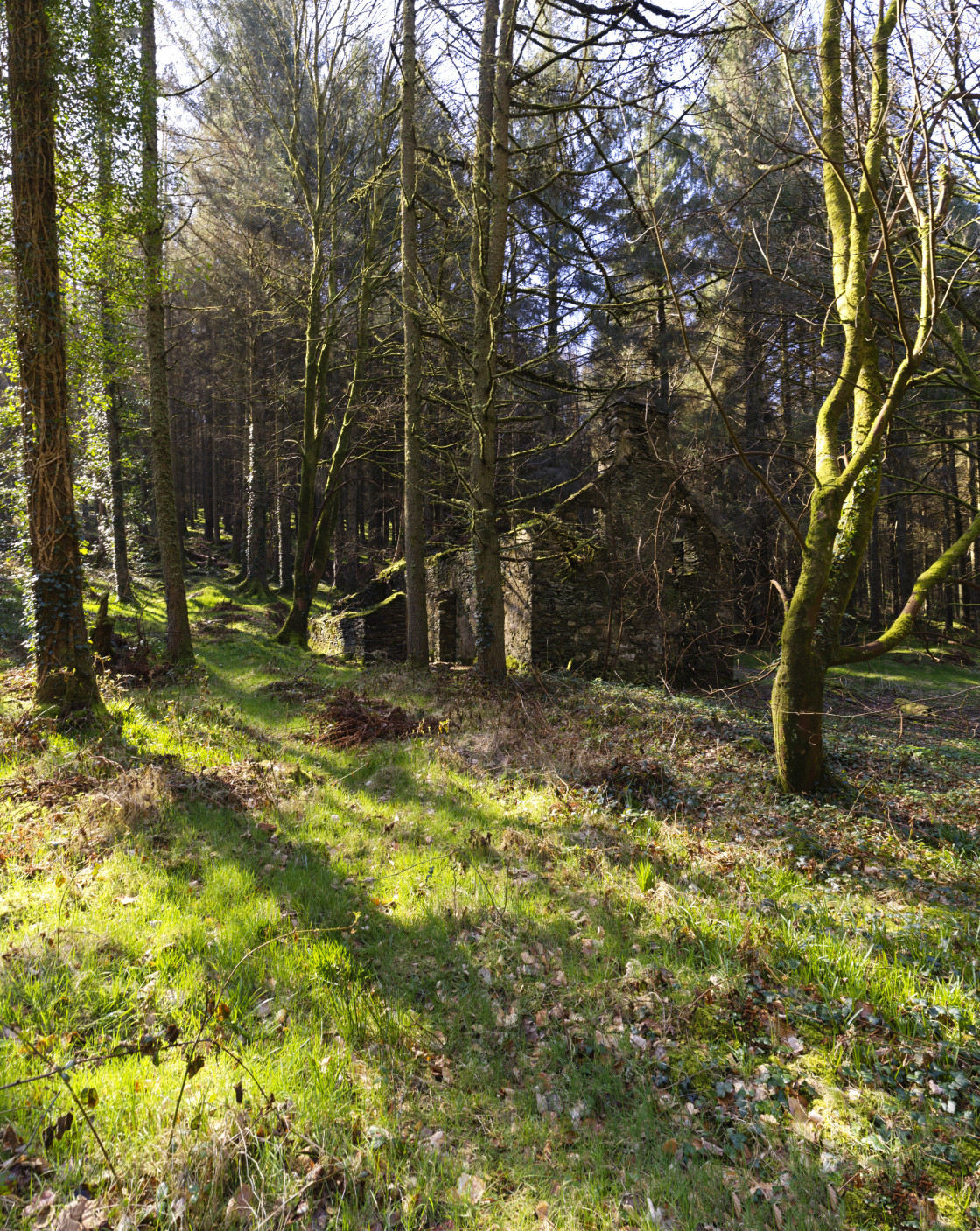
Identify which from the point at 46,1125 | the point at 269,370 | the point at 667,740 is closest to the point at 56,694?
the point at 46,1125

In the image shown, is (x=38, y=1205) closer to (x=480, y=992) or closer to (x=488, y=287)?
(x=480, y=992)

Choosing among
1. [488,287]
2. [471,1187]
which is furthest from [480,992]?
[488,287]

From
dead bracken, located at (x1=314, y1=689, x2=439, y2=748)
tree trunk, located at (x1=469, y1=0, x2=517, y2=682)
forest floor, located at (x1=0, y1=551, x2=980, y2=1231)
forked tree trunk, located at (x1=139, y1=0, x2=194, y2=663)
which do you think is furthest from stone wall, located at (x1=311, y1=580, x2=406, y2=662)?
forest floor, located at (x1=0, y1=551, x2=980, y2=1231)

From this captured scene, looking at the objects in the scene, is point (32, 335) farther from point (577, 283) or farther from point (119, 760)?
point (577, 283)

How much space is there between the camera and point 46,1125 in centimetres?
247

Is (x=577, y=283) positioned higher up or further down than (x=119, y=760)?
higher up

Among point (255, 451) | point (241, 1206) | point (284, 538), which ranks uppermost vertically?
point (255, 451)

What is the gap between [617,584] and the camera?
46.5ft

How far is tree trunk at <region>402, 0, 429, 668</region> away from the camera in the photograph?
36.4 feet

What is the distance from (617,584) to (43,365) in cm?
1098

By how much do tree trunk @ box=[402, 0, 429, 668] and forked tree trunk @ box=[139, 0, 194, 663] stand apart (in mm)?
4133

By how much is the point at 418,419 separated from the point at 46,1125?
11105 millimetres

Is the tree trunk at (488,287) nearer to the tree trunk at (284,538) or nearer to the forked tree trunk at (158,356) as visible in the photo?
the forked tree trunk at (158,356)

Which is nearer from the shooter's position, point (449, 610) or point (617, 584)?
point (617, 584)
